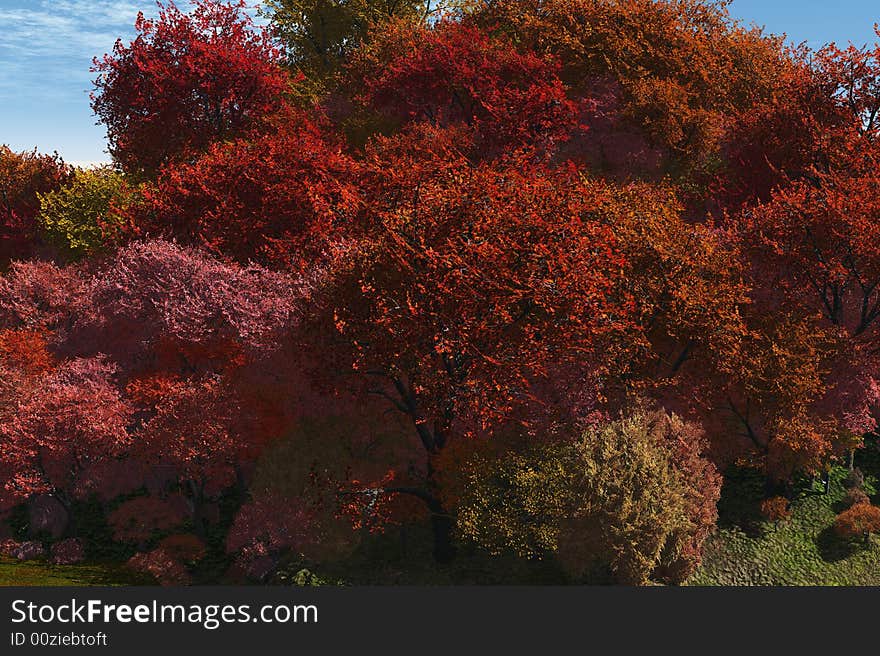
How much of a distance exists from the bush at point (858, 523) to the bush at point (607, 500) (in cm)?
724

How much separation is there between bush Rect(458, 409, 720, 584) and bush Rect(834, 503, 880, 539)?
7.24 m

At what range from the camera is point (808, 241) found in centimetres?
2895

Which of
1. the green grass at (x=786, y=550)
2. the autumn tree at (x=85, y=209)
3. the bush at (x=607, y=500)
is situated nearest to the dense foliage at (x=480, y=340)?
the bush at (x=607, y=500)

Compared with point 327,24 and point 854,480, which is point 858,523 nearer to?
point 854,480

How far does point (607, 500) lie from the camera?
71.7ft

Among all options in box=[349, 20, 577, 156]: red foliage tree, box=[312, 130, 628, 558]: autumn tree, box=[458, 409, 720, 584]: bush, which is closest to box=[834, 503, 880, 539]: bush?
box=[458, 409, 720, 584]: bush

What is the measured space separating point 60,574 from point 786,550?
27774mm

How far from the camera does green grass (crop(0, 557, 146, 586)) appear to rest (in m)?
26.6

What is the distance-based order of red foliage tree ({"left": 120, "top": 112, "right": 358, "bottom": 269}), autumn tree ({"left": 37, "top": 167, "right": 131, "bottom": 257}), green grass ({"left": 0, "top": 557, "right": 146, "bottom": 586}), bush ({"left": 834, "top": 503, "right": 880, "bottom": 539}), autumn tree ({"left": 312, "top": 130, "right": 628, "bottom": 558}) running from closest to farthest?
autumn tree ({"left": 312, "top": 130, "right": 628, "bottom": 558}), green grass ({"left": 0, "top": 557, "right": 146, "bottom": 586}), bush ({"left": 834, "top": 503, "right": 880, "bottom": 539}), red foliage tree ({"left": 120, "top": 112, "right": 358, "bottom": 269}), autumn tree ({"left": 37, "top": 167, "right": 131, "bottom": 257})

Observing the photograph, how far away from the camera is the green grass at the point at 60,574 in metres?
26.6

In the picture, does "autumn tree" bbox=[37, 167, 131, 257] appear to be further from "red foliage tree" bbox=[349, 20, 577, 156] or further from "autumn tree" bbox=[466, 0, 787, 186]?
"autumn tree" bbox=[466, 0, 787, 186]

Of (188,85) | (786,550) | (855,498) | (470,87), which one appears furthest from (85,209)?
(855,498)

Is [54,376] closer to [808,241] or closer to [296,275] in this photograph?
[296,275]

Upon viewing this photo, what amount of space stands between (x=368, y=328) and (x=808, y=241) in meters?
18.7
